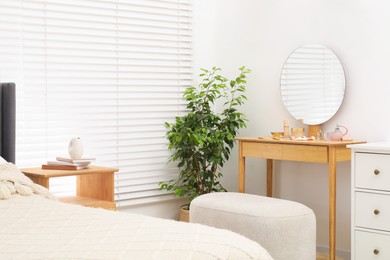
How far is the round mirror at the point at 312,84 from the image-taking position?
407 cm

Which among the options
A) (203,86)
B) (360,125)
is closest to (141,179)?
(203,86)

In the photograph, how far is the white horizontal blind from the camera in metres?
3.84

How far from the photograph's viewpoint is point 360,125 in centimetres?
399

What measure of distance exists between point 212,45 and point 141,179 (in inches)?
45.2

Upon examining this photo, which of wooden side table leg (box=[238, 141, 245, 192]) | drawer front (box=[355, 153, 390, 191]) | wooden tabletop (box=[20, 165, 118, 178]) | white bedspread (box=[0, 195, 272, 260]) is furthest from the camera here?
wooden side table leg (box=[238, 141, 245, 192])

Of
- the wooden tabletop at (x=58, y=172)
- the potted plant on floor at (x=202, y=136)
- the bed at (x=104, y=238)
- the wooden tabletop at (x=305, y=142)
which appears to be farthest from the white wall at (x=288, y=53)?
the bed at (x=104, y=238)

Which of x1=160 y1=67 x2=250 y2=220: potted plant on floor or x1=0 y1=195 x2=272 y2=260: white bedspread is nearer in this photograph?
x1=0 y1=195 x2=272 y2=260: white bedspread

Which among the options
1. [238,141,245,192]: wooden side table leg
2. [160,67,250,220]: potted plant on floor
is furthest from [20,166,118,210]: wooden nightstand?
[238,141,245,192]: wooden side table leg

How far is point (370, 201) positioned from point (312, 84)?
3.36ft

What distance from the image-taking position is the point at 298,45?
4340 mm

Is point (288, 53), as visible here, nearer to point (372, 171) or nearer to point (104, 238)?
point (372, 171)

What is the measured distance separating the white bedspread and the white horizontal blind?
1.65 metres

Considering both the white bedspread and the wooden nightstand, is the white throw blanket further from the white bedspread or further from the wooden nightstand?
the wooden nightstand

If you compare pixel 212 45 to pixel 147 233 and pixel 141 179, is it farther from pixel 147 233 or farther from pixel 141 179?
pixel 147 233
